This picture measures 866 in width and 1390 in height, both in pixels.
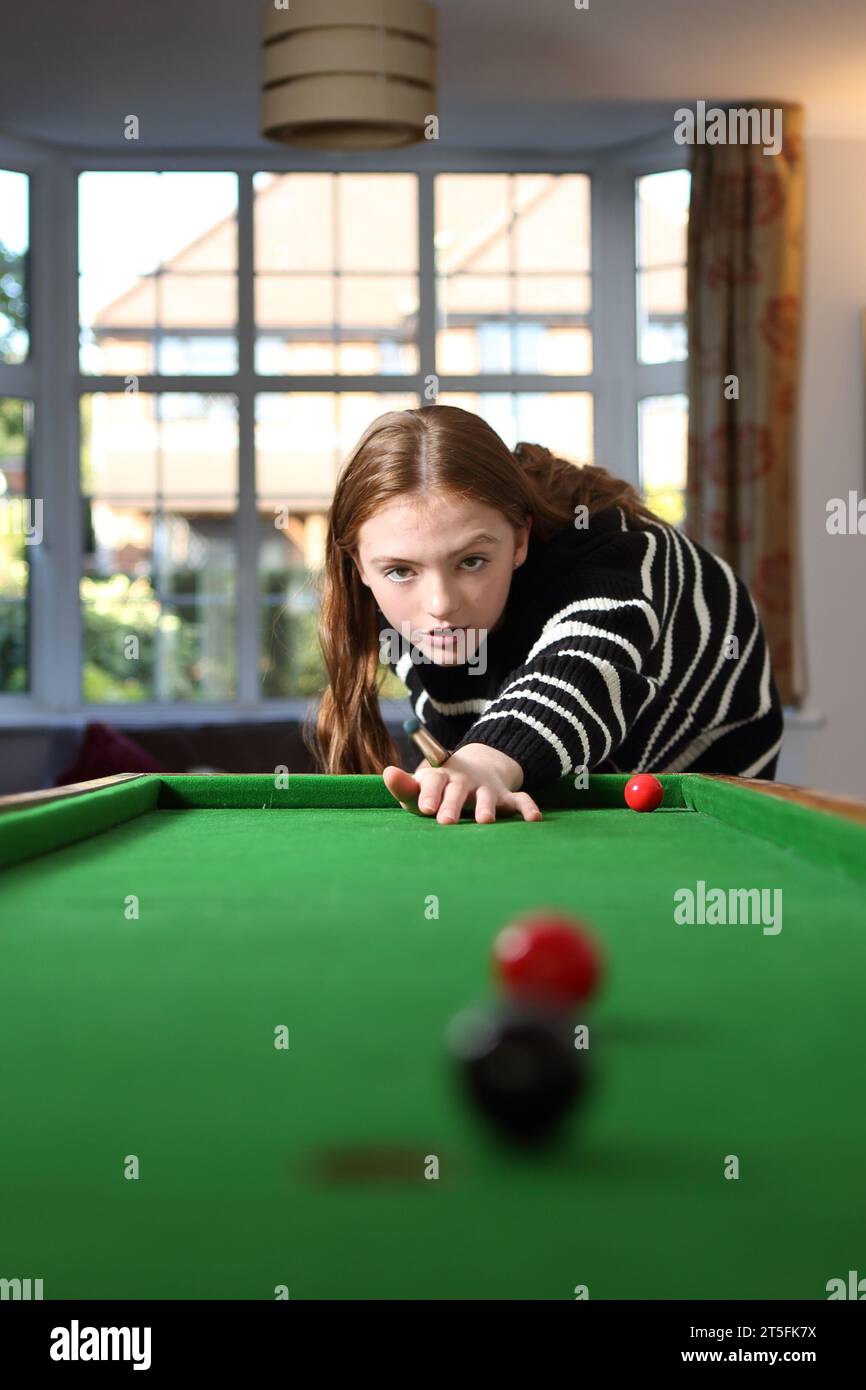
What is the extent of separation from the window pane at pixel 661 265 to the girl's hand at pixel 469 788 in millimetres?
5071

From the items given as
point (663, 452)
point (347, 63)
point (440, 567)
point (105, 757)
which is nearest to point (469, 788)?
point (440, 567)

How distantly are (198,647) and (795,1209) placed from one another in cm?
636

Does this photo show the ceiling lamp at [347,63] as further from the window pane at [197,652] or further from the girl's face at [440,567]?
the window pane at [197,652]

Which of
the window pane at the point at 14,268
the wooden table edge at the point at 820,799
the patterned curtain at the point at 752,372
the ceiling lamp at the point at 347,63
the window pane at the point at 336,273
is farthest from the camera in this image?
the window pane at the point at 336,273

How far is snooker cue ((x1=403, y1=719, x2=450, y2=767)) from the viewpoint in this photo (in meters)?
1.85

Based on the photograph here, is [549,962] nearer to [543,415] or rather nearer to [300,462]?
[300,462]

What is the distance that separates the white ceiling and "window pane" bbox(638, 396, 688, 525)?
3.82ft

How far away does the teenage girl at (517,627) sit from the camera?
208 cm

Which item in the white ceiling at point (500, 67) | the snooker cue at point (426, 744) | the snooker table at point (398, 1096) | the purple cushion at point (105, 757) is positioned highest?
the white ceiling at point (500, 67)

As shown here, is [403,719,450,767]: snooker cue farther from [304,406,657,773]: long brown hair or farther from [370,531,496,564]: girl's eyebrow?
[304,406,657,773]: long brown hair

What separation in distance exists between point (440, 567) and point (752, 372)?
4.32 metres

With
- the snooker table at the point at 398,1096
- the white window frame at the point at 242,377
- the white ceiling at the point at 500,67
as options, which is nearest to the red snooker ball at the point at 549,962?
the snooker table at the point at 398,1096
